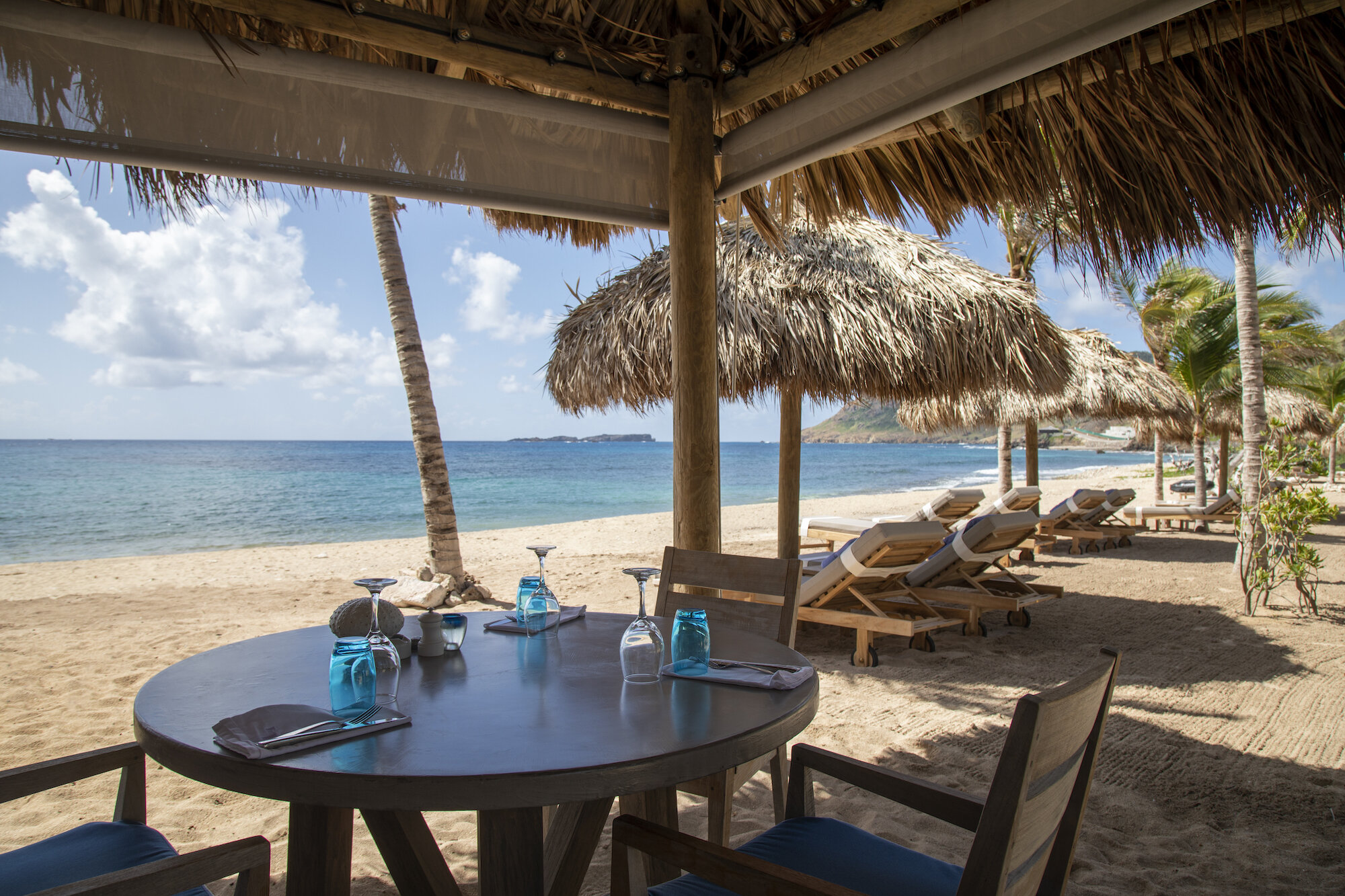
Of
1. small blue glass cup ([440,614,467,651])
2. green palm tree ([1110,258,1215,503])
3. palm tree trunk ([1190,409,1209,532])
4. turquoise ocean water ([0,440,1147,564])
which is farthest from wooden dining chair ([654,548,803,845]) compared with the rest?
turquoise ocean water ([0,440,1147,564])

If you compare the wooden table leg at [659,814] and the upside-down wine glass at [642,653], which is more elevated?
the upside-down wine glass at [642,653]

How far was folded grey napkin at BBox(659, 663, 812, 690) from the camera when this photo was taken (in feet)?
4.47

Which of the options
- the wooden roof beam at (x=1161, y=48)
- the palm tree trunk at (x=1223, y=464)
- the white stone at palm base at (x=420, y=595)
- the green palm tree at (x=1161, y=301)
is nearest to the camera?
the wooden roof beam at (x=1161, y=48)

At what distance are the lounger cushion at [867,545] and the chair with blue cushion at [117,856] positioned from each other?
11.8ft

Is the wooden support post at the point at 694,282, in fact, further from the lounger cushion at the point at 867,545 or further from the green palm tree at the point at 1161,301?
the green palm tree at the point at 1161,301

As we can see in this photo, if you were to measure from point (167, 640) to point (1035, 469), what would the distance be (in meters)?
10.5

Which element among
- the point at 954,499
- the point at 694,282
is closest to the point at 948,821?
the point at 694,282

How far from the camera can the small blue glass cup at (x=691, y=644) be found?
4.69 ft

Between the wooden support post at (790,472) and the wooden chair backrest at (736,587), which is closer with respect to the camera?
the wooden chair backrest at (736,587)

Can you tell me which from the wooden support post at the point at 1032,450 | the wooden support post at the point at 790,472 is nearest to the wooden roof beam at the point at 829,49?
the wooden support post at the point at 790,472

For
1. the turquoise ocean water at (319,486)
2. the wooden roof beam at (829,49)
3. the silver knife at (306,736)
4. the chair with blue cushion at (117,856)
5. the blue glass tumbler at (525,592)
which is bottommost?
the turquoise ocean water at (319,486)

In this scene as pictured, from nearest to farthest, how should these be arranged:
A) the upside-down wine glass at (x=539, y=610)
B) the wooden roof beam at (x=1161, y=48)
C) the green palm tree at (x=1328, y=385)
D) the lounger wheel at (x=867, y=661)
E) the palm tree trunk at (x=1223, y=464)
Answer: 1. the upside-down wine glass at (x=539, y=610)
2. the wooden roof beam at (x=1161, y=48)
3. the lounger wheel at (x=867, y=661)
4. the palm tree trunk at (x=1223, y=464)
5. the green palm tree at (x=1328, y=385)

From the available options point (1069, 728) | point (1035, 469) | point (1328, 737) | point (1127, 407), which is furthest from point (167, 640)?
point (1127, 407)

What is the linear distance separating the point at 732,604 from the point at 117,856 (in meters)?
1.50
